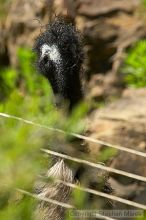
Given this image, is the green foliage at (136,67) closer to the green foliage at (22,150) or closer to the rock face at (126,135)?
the rock face at (126,135)

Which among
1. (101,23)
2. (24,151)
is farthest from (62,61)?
(101,23)

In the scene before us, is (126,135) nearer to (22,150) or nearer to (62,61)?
(62,61)

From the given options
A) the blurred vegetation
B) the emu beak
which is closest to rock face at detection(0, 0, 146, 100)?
the emu beak

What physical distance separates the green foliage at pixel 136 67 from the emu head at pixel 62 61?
1.97 meters

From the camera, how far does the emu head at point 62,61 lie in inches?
154

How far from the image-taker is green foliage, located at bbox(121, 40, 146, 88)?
602cm

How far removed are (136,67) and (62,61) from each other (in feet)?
7.33

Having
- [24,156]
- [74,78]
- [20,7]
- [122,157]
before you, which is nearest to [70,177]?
Answer: [74,78]

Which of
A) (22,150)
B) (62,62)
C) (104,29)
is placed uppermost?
(104,29)

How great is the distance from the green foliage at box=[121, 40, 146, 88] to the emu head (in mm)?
1973

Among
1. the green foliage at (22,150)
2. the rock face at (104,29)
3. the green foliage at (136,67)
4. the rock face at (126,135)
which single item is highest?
the rock face at (104,29)

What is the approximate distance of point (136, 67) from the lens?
19.8 ft

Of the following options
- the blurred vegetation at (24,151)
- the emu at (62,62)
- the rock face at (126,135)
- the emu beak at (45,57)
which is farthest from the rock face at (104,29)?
the blurred vegetation at (24,151)

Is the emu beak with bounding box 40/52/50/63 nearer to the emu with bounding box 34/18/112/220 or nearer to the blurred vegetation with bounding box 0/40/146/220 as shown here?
the emu with bounding box 34/18/112/220
